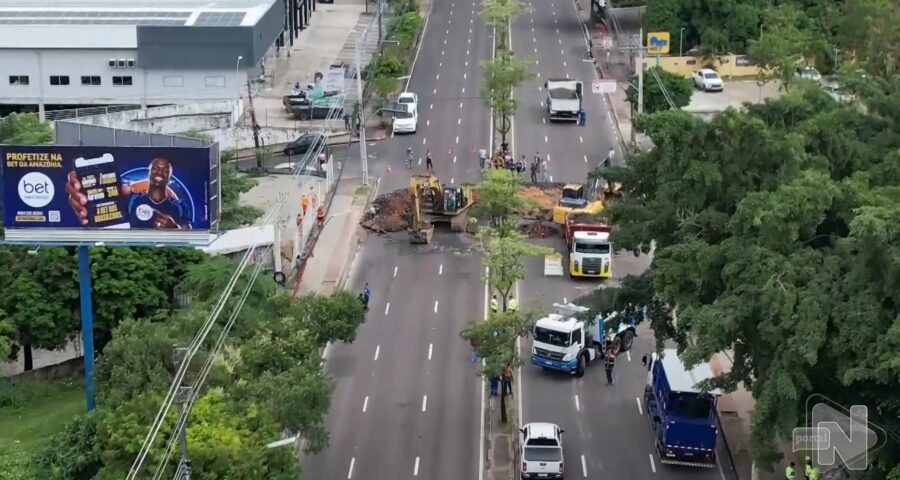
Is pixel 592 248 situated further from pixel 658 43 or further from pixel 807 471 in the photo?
pixel 658 43

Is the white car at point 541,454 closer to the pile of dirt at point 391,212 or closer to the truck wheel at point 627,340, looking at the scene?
the truck wheel at point 627,340

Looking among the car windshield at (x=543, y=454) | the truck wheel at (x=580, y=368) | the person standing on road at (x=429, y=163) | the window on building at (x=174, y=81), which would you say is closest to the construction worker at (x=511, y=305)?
the truck wheel at (x=580, y=368)

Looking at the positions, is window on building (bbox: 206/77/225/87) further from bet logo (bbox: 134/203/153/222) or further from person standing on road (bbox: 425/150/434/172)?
bet logo (bbox: 134/203/153/222)

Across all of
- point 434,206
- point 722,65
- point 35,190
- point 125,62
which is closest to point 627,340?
point 434,206

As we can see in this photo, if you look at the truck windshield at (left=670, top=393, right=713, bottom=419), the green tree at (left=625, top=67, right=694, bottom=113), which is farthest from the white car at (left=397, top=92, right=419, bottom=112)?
the truck windshield at (left=670, top=393, right=713, bottom=419)

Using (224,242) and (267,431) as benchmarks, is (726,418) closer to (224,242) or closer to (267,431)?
(267,431)

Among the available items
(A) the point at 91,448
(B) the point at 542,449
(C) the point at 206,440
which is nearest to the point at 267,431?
(C) the point at 206,440
